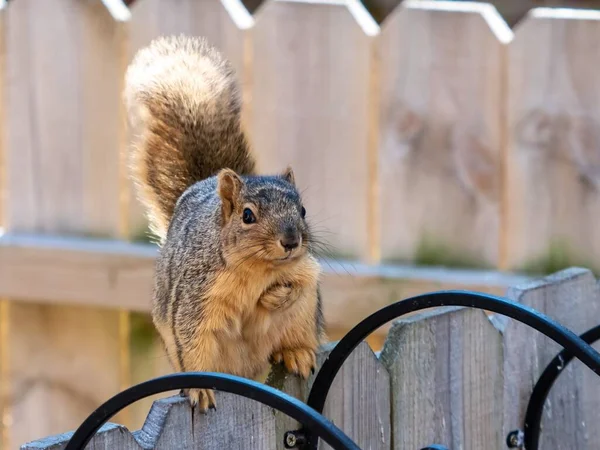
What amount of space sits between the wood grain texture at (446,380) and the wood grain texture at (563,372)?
3cm

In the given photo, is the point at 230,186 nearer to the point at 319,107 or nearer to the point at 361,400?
the point at 361,400

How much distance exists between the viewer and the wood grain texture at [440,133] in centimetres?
206

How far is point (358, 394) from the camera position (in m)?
1.24

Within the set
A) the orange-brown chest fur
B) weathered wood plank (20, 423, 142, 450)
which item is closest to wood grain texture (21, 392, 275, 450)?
weathered wood plank (20, 423, 142, 450)

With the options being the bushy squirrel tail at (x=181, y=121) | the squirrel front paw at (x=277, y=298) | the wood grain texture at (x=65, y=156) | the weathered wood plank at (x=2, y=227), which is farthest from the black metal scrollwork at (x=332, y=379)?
the weathered wood plank at (x=2, y=227)

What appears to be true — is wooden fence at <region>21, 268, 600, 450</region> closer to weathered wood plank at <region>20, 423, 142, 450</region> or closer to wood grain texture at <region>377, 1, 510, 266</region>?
weathered wood plank at <region>20, 423, 142, 450</region>

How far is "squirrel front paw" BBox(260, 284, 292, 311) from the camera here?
4.49 feet

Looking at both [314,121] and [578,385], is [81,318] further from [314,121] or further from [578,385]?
[578,385]

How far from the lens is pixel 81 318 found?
2295 millimetres

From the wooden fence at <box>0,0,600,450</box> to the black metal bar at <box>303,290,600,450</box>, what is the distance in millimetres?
877

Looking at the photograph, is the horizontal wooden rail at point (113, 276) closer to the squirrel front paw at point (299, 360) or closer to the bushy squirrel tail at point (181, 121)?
the bushy squirrel tail at point (181, 121)

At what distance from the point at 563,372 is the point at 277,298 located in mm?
394

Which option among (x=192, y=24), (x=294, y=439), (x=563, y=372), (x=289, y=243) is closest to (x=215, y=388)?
(x=294, y=439)

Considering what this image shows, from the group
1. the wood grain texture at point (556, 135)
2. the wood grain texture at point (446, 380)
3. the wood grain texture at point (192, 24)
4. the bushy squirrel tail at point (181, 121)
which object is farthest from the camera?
the wood grain texture at point (192, 24)
